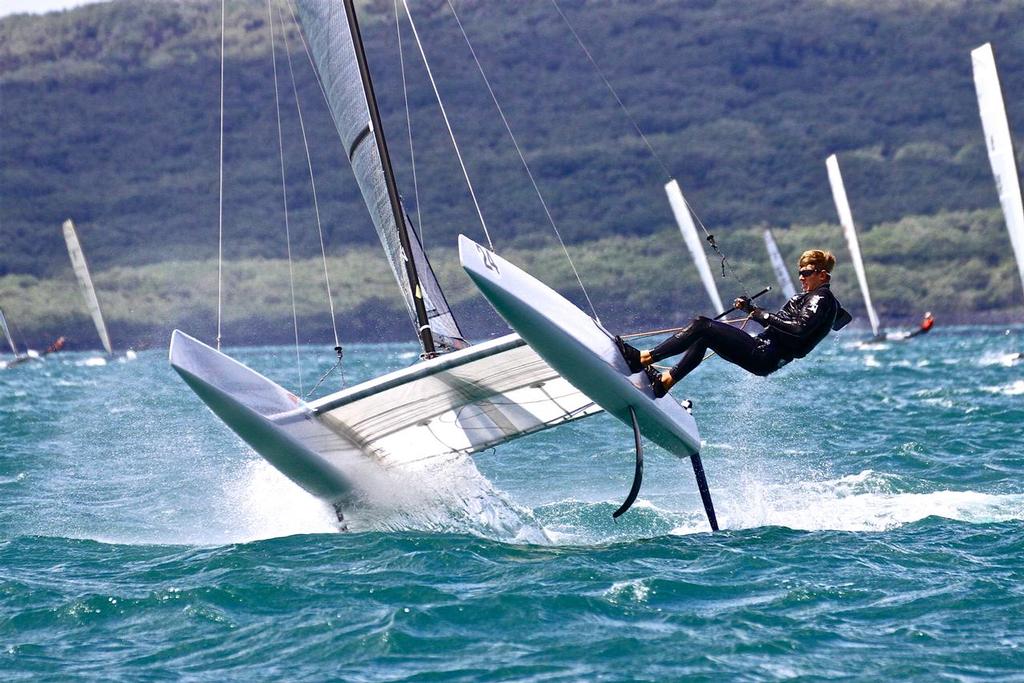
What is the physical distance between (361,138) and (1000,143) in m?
14.7

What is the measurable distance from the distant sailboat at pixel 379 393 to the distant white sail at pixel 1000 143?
1418 cm

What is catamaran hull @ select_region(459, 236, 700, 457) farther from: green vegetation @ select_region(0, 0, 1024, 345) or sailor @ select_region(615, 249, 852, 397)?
green vegetation @ select_region(0, 0, 1024, 345)

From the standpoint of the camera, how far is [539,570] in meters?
7.12

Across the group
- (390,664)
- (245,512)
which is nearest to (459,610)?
(390,664)

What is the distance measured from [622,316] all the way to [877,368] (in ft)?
230

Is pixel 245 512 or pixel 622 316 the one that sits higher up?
pixel 622 316

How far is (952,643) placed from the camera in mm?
5770

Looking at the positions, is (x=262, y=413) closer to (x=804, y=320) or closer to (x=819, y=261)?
(x=804, y=320)

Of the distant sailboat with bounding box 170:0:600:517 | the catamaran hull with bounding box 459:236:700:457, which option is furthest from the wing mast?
the catamaran hull with bounding box 459:236:700:457

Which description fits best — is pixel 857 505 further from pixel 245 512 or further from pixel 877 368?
pixel 877 368

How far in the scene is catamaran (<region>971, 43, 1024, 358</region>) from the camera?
21.5 meters

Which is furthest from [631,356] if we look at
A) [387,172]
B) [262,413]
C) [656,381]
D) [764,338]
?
[387,172]

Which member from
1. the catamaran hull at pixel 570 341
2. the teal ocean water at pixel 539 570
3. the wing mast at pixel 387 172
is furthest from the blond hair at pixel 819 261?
the wing mast at pixel 387 172

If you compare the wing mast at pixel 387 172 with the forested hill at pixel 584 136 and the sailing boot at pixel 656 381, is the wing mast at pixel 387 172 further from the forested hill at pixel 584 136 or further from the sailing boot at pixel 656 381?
the forested hill at pixel 584 136
